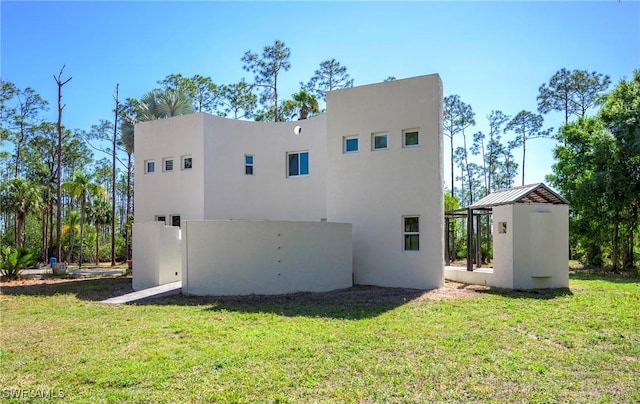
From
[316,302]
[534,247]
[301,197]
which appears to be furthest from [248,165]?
[534,247]

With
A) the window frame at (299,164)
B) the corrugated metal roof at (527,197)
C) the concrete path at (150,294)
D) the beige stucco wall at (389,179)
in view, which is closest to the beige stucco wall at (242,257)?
the concrete path at (150,294)

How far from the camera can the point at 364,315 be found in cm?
956

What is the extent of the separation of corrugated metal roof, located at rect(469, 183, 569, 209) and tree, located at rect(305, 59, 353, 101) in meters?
21.5

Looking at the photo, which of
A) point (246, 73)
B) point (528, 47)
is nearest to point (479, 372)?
point (528, 47)

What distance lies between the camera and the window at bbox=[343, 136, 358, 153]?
1558 centimetres

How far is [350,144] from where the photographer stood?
51.5 ft

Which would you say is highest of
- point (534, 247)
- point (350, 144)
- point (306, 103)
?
point (306, 103)

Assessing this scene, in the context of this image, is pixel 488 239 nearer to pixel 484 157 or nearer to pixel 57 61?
pixel 484 157

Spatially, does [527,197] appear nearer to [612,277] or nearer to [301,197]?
[612,277]

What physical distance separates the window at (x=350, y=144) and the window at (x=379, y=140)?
661mm

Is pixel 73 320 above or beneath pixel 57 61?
beneath

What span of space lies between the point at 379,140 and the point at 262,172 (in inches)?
226

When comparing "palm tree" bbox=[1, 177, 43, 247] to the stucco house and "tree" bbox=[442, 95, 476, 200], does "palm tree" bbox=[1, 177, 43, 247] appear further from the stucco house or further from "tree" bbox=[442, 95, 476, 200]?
"tree" bbox=[442, 95, 476, 200]

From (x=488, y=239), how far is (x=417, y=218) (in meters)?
15.9
